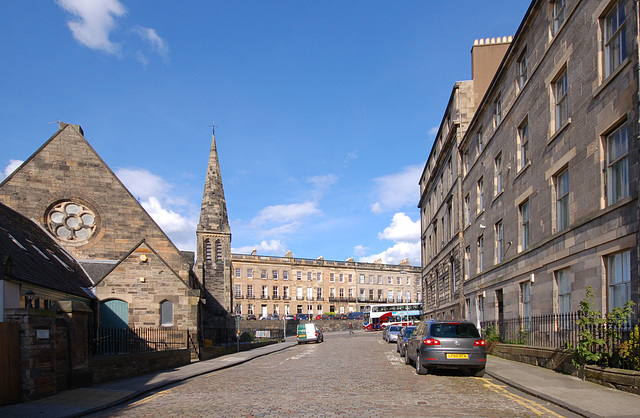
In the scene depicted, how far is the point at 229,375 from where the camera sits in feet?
58.0

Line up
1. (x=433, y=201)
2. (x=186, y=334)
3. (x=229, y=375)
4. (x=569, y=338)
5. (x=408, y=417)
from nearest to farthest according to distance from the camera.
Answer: (x=408, y=417), (x=569, y=338), (x=229, y=375), (x=186, y=334), (x=433, y=201)

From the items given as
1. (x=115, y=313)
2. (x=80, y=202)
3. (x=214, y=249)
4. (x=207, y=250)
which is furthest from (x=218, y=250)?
(x=115, y=313)

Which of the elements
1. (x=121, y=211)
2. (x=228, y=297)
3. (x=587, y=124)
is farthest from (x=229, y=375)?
(x=228, y=297)

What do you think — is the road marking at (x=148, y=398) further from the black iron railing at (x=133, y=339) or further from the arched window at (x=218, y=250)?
the arched window at (x=218, y=250)

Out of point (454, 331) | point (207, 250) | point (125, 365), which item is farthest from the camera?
point (207, 250)

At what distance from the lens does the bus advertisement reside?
235ft

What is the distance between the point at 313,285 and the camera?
100 meters

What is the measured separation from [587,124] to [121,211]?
23.6 meters

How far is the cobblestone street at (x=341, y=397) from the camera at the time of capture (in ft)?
31.6

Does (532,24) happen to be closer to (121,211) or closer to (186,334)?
(186,334)

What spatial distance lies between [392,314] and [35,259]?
5880cm

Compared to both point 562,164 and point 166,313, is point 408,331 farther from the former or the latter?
point 166,313

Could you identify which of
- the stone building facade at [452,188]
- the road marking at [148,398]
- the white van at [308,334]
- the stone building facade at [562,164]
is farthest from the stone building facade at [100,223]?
the white van at [308,334]

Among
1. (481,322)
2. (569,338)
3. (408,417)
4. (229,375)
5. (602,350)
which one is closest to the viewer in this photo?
(408,417)
